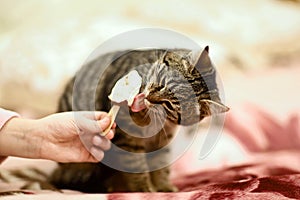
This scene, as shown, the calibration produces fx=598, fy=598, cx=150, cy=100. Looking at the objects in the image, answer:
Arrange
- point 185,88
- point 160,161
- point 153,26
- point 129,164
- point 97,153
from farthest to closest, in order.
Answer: point 153,26
point 160,161
point 129,164
point 97,153
point 185,88

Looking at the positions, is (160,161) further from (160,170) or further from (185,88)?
(185,88)

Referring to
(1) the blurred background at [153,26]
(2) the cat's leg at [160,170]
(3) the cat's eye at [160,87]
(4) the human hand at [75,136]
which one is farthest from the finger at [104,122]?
(1) the blurred background at [153,26]

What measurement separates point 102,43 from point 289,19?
58 cm

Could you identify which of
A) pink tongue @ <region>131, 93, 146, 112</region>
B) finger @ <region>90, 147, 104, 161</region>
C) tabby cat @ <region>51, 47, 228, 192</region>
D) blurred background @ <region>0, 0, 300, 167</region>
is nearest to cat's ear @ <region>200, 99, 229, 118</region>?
tabby cat @ <region>51, 47, 228, 192</region>

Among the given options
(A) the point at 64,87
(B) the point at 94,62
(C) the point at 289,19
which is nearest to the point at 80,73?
(B) the point at 94,62

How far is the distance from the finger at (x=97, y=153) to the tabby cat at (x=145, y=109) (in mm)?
53

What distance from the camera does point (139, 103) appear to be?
1053mm

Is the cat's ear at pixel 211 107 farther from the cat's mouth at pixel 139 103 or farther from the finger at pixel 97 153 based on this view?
the finger at pixel 97 153

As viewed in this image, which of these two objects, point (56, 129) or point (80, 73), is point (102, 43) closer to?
point (80, 73)

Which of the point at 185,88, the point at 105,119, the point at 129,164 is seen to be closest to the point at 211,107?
the point at 185,88

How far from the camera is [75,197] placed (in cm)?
105

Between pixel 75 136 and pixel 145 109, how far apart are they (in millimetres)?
152

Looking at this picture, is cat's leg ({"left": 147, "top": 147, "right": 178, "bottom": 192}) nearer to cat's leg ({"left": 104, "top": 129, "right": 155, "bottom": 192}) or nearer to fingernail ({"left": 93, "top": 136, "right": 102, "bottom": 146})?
cat's leg ({"left": 104, "top": 129, "right": 155, "bottom": 192})

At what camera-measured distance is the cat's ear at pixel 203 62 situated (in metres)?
1.05
